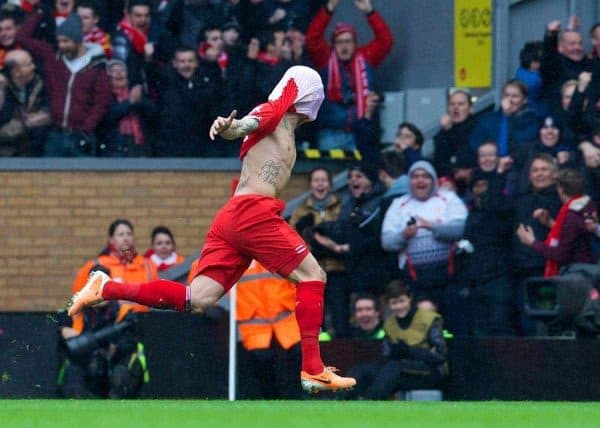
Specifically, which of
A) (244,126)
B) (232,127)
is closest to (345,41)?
(244,126)

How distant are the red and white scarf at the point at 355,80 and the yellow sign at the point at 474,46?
1.12m

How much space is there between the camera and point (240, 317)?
48.6ft

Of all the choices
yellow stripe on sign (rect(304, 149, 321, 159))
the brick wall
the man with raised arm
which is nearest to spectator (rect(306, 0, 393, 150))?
yellow stripe on sign (rect(304, 149, 321, 159))

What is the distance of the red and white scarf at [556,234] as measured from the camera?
14.1 meters

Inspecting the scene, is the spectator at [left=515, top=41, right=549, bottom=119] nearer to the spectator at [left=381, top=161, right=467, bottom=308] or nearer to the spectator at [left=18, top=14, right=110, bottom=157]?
the spectator at [left=381, top=161, right=467, bottom=308]

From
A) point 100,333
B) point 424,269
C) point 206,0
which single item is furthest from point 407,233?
point 206,0

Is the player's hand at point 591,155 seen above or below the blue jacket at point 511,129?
below

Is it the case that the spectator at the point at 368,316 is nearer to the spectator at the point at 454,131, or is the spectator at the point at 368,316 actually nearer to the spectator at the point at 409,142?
the spectator at the point at 409,142

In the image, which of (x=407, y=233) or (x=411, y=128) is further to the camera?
(x=411, y=128)

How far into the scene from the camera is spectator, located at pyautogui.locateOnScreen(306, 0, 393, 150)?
17.2 metres

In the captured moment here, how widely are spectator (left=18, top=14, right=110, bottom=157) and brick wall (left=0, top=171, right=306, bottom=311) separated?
1.73ft

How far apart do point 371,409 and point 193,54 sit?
7.22m

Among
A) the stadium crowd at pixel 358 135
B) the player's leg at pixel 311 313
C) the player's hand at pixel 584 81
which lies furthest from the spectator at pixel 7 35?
the player's leg at pixel 311 313

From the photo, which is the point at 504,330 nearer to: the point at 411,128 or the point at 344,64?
the point at 411,128
